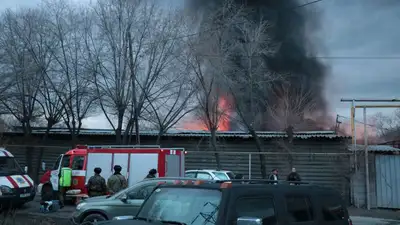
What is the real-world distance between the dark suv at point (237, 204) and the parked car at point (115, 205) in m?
3.96

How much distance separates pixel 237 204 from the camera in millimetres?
4578

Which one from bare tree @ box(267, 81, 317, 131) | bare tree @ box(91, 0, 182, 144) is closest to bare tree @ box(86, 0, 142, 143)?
bare tree @ box(91, 0, 182, 144)

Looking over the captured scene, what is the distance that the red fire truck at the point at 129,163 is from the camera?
14.6 meters

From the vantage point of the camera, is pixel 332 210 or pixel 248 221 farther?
pixel 332 210

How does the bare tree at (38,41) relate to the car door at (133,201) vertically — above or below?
above

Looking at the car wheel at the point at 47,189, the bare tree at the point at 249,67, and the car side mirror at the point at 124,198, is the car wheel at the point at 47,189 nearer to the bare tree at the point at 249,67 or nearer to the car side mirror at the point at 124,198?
the car side mirror at the point at 124,198

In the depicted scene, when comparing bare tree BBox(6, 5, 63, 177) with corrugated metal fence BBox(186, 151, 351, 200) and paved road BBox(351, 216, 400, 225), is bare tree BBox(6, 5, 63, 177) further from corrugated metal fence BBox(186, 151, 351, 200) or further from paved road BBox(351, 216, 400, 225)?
paved road BBox(351, 216, 400, 225)

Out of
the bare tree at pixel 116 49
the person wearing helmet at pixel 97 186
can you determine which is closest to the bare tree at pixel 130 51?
the bare tree at pixel 116 49

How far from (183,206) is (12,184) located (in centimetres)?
990

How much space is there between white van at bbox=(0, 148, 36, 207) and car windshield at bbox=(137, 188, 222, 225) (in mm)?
8793

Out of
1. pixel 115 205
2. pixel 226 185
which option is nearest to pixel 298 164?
pixel 115 205

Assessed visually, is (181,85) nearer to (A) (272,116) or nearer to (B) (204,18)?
(B) (204,18)

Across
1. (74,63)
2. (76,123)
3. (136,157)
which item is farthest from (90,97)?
(136,157)

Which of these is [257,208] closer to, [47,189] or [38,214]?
[38,214]
